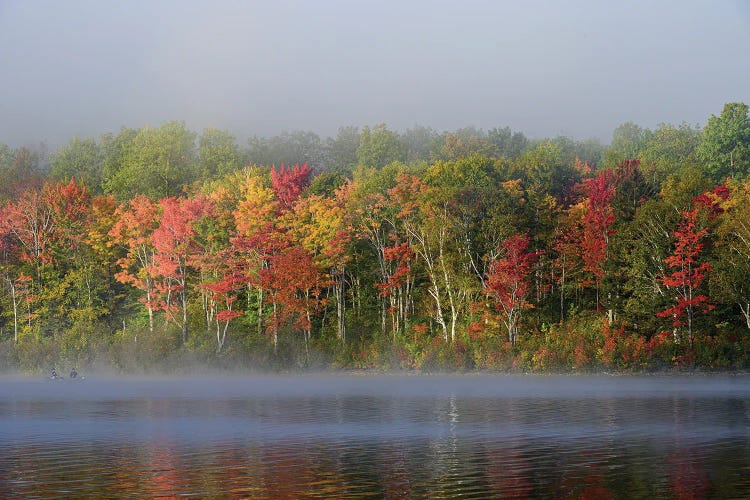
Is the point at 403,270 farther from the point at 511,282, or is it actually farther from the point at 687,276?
the point at 687,276

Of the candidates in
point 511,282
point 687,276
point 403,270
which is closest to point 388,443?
point 687,276

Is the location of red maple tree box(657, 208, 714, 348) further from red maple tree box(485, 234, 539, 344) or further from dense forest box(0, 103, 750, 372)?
red maple tree box(485, 234, 539, 344)

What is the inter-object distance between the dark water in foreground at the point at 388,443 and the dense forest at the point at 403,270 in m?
14.8

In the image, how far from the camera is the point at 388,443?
33.5 meters

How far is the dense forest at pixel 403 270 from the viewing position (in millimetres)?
74812

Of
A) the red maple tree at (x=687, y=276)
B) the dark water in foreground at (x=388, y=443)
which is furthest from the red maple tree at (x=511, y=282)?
the dark water in foreground at (x=388, y=443)

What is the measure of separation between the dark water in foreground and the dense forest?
48.4ft

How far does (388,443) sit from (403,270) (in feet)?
172

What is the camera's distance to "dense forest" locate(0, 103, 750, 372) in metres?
74.8

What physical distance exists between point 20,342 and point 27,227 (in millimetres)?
11732

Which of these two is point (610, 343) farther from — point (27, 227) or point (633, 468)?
point (27, 227)

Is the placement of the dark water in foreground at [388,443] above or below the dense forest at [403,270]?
below

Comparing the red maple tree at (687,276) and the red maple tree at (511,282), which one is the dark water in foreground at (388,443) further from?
the red maple tree at (511,282)

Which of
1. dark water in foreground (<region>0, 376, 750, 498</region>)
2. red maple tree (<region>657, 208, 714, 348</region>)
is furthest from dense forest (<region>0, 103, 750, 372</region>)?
dark water in foreground (<region>0, 376, 750, 498</region>)
